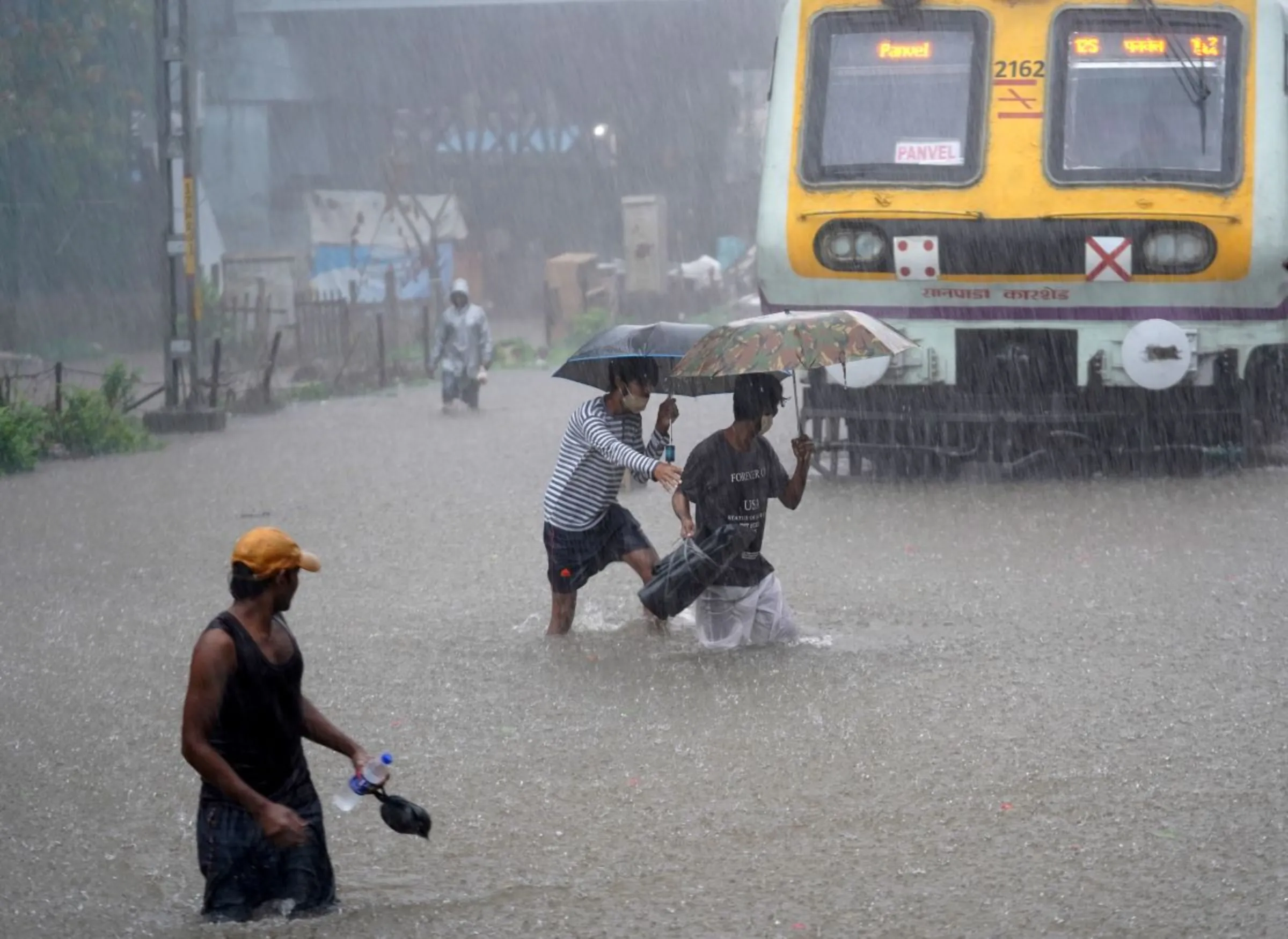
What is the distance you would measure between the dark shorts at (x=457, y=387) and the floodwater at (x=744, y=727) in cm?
770

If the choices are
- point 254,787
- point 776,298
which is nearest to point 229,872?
point 254,787

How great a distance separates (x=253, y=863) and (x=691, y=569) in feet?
9.93

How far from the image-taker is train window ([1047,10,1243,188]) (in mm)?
11125

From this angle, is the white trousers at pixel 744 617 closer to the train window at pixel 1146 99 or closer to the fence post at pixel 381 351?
the train window at pixel 1146 99

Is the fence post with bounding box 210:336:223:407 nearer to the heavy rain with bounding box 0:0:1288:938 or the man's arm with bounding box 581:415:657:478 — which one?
the heavy rain with bounding box 0:0:1288:938

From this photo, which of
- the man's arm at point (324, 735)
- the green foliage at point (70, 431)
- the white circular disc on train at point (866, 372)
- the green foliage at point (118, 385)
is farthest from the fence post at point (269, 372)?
the man's arm at point (324, 735)

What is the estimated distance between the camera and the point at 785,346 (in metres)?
6.99

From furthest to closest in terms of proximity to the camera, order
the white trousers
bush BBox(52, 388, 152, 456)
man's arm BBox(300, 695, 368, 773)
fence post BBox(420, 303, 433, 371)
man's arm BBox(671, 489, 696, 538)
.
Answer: fence post BBox(420, 303, 433, 371), bush BBox(52, 388, 152, 456), the white trousers, man's arm BBox(671, 489, 696, 538), man's arm BBox(300, 695, 368, 773)

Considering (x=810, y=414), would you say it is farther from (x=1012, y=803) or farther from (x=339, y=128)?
(x=339, y=128)

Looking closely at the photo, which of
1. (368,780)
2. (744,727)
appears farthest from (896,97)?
(368,780)

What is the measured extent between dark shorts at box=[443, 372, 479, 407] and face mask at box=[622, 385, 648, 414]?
11823mm

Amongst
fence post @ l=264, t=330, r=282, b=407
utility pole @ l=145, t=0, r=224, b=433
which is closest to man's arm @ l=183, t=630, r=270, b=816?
utility pole @ l=145, t=0, r=224, b=433

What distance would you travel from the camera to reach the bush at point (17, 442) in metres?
14.6

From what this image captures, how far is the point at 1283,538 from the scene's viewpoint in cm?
966
